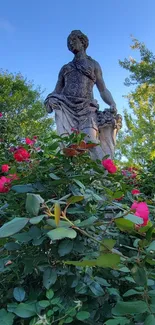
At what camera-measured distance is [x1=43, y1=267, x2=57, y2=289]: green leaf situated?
2.78ft

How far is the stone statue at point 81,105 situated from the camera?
3.83m

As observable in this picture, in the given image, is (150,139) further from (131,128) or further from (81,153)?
(81,153)

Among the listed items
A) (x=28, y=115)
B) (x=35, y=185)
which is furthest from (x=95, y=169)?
(x=28, y=115)

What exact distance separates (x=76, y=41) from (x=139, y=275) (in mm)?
4005

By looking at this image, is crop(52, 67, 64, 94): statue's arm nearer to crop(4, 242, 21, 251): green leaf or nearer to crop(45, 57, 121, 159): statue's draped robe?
crop(45, 57, 121, 159): statue's draped robe

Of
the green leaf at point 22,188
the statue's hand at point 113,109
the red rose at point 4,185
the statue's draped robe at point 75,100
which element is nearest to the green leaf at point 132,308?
the green leaf at point 22,188

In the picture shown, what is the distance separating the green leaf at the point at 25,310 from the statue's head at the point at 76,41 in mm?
3949

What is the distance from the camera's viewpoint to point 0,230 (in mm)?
692

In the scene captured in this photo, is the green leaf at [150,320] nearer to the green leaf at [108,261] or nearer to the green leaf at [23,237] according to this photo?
the green leaf at [108,261]

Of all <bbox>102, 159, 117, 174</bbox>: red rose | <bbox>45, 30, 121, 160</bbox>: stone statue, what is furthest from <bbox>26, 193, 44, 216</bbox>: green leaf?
<bbox>45, 30, 121, 160</bbox>: stone statue

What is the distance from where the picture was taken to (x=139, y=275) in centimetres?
70

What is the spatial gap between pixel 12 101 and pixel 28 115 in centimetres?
111

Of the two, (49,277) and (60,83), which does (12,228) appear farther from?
(60,83)

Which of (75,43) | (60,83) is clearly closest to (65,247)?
(60,83)
